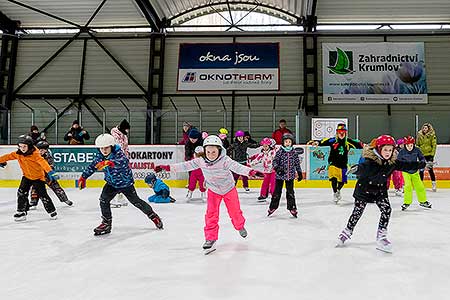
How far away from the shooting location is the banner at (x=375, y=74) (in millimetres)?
13969

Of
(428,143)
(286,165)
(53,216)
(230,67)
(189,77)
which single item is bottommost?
(53,216)

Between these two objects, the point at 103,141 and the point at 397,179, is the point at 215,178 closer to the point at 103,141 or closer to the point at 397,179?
the point at 103,141

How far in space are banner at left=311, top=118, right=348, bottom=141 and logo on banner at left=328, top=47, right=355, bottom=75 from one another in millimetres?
4015

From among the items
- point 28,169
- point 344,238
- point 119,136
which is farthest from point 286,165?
point 28,169

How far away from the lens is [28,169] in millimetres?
5188

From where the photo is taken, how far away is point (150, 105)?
14820 millimetres

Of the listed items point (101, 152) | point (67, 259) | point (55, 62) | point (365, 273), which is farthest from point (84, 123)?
point (365, 273)

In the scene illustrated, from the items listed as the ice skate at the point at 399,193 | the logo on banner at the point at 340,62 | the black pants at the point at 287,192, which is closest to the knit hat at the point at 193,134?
the black pants at the point at 287,192

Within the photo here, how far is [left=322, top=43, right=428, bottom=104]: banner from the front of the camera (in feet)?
45.8

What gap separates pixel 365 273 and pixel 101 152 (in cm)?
279

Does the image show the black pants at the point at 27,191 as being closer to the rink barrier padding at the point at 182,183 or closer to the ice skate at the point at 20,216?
the ice skate at the point at 20,216

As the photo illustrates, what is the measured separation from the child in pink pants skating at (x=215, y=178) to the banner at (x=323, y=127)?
23.6ft

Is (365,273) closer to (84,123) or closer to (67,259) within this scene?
(67,259)

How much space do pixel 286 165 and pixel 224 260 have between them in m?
2.33
